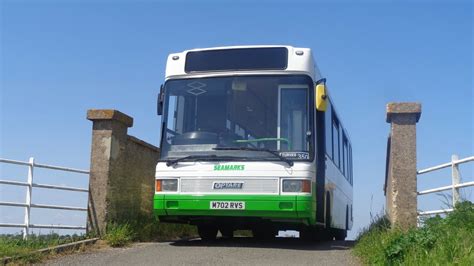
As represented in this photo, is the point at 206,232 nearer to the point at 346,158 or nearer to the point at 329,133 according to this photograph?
the point at 329,133

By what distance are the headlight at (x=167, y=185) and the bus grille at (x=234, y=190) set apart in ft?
0.50

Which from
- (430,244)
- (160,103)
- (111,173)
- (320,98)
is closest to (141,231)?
(111,173)

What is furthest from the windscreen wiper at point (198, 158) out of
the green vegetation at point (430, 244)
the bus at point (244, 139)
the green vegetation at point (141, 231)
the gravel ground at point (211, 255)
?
the green vegetation at point (430, 244)

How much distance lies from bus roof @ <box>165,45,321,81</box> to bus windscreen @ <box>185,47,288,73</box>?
0.05m

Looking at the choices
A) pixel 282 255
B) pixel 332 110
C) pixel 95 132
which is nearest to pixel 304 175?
pixel 282 255

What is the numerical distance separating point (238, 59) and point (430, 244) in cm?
527

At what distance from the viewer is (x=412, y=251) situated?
26.3 feet

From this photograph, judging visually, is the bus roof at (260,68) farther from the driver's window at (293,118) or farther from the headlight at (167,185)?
the headlight at (167,185)

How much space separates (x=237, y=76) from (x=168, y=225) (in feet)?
15.9

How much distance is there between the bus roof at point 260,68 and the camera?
11.6 m

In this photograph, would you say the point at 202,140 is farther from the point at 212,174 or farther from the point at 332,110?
the point at 332,110

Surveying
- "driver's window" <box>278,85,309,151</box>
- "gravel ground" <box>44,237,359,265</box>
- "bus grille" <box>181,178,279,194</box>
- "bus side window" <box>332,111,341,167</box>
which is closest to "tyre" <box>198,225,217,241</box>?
"gravel ground" <box>44,237,359,265</box>

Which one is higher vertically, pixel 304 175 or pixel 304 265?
pixel 304 175

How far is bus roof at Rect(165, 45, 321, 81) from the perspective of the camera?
11.6 m
